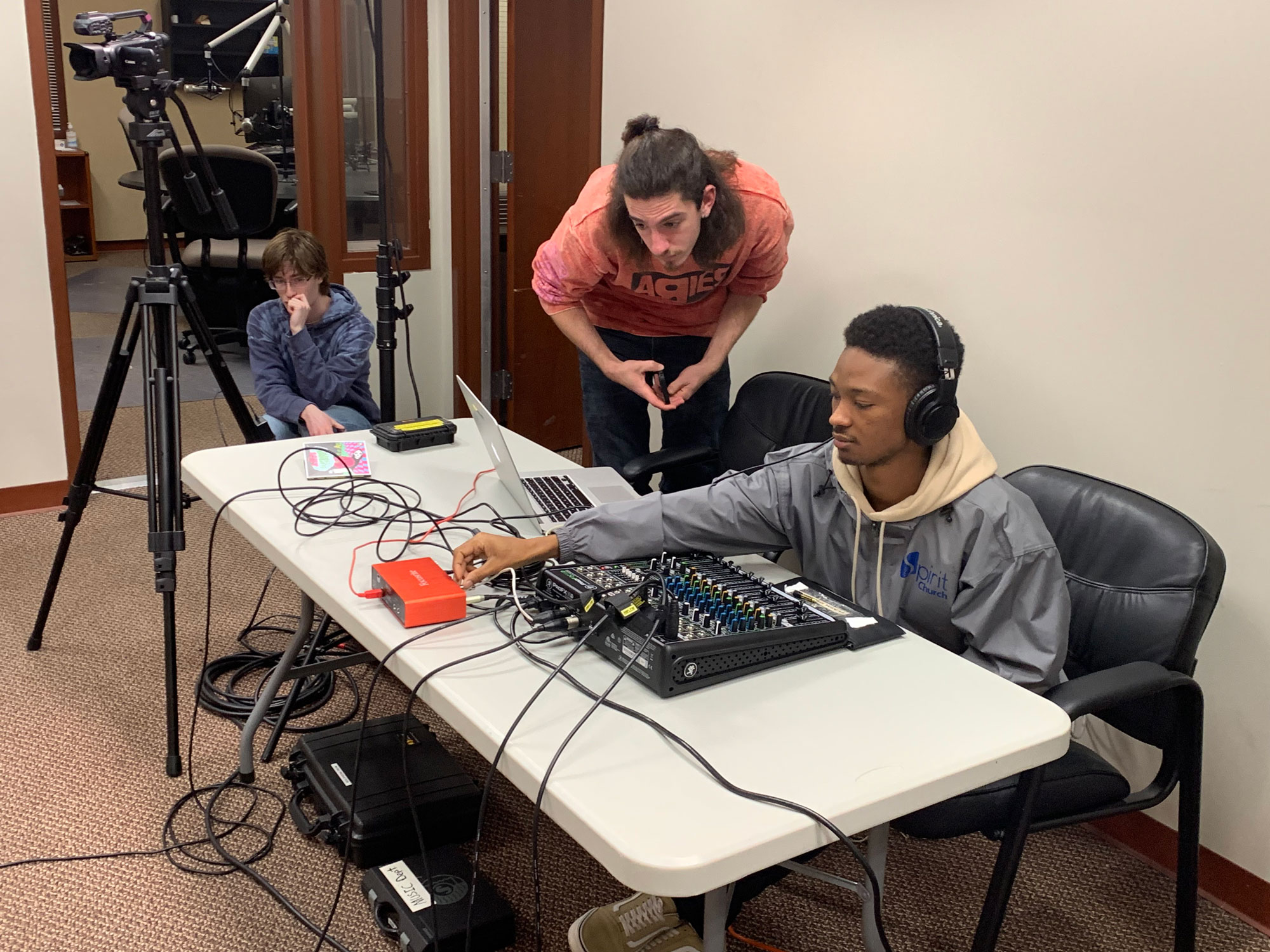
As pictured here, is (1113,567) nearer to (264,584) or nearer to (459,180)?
(264,584)

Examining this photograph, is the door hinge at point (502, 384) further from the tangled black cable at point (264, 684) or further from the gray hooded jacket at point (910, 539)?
the gray hooded jacket at point (910, 539)

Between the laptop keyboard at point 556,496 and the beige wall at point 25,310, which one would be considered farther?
the beige wall at point 25,310

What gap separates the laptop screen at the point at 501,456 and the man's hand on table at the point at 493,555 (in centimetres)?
20

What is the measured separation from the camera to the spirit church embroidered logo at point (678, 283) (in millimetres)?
2330

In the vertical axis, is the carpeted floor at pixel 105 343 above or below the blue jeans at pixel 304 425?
below

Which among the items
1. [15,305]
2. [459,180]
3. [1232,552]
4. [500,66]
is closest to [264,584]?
[15,305]

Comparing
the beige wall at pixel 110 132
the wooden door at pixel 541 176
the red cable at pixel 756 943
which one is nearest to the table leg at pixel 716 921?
the red cable at pixel 756 943

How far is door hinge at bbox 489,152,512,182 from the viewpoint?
402 centimetres

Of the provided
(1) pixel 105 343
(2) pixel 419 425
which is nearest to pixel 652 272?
(2) pixel 419 425

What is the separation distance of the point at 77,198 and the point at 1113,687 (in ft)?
25.7

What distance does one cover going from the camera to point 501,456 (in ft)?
5.98

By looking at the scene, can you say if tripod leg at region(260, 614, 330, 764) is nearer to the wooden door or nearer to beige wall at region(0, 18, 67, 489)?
beige wall at region(0, 18, 67, 489)

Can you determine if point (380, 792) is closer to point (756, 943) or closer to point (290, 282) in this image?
point (756, 943)

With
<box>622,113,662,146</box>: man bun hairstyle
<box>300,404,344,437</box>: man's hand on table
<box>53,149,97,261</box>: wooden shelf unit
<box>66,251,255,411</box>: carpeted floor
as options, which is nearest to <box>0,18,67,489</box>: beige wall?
<box>66,251,255,411</box>: carpeted floor
